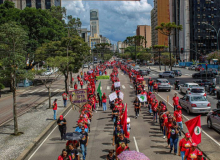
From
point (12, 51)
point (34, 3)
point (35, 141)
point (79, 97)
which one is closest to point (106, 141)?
point (35, 141)

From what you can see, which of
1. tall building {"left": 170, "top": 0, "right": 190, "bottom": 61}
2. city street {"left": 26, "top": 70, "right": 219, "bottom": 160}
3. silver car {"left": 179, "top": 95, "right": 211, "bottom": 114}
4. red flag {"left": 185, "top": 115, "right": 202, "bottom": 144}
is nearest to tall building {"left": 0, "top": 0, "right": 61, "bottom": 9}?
tall building {"left": 170, "top": 0, "right": 190, "bottom": 61}

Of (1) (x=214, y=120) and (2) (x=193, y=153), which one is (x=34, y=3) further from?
(2) (x=193, y=153)

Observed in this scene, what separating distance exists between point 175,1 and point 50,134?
115404 millimetres

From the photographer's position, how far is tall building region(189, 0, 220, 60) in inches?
4016

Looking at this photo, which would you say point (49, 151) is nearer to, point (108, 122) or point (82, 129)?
point (82, 129)

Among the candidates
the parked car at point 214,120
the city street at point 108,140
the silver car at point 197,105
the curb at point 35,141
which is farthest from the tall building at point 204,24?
the curb at point 35,141

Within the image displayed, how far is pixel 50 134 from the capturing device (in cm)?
1540

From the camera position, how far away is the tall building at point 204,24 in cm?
10200

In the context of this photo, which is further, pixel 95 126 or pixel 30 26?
pixel 30 26

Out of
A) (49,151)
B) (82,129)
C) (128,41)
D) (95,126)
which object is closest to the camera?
(82,129)

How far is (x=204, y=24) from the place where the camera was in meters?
102

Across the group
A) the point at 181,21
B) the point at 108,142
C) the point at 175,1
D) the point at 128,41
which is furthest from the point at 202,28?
the point at 108,142

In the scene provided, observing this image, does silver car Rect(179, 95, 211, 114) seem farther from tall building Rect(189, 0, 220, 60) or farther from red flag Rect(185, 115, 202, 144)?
tall building Rect(189, 0, 220, 60)

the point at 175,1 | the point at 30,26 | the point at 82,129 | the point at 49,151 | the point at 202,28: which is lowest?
the point at 49,151
